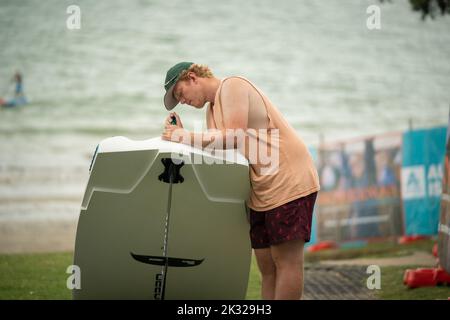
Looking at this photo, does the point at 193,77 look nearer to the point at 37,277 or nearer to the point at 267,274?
the point at 267,274

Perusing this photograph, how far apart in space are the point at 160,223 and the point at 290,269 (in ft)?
1.98

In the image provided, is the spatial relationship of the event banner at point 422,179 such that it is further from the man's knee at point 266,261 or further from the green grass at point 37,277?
the man's knee at point 266,261

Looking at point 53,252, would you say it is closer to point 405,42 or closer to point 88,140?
point 88,140

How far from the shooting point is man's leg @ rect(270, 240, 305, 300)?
3.03 meters

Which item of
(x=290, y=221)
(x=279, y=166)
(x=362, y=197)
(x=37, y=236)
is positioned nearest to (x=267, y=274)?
(x=290, y=221)

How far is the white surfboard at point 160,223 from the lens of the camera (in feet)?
9.97

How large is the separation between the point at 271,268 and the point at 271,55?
221 inches

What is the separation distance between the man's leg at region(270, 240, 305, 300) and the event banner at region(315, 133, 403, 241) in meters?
4.72

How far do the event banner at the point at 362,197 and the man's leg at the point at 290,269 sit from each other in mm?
4722

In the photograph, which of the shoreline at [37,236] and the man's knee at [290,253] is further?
the shoreline at [37,236]

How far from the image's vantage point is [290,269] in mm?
3033
